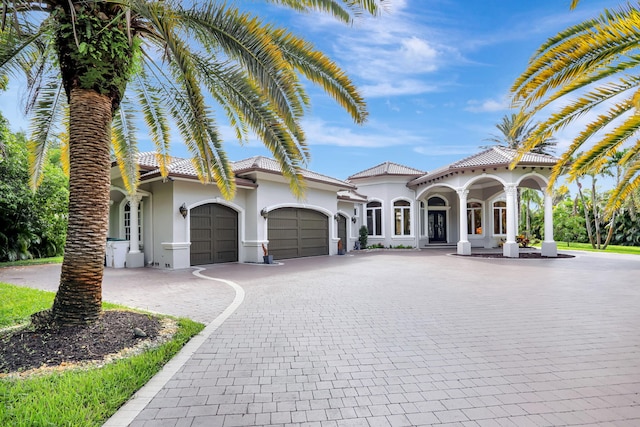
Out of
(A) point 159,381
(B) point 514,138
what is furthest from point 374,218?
(A) point 159,381

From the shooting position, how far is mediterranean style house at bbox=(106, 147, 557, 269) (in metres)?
13.7

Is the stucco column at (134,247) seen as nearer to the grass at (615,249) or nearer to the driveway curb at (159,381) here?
the driveway curb at (159,381)

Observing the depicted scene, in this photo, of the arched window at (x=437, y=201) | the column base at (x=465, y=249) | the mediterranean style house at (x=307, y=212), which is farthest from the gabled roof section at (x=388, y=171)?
the column base at (x=465, y=249)

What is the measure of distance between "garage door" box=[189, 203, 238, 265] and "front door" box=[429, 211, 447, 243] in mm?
16905

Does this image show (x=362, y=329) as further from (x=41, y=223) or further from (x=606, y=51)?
(x=41, y=223)

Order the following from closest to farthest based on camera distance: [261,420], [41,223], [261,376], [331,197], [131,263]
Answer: [261,420] → [261,376] → [131,263] → [41,223] → [331,197]

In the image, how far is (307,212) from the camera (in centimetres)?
1850

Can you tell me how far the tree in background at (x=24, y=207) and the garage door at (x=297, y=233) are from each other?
10939mm

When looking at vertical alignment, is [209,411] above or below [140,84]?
below

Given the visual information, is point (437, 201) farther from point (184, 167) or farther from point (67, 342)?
point (67, 342)

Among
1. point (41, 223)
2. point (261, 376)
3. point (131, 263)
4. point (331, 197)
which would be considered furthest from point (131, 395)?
point (41, 223)

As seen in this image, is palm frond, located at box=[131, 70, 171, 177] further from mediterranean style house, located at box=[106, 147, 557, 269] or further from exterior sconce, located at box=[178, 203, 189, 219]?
exterior sconce, located at box=[178, 203, 189, 219]

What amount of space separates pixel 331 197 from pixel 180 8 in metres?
15.1

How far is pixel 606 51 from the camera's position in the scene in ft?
16.2
